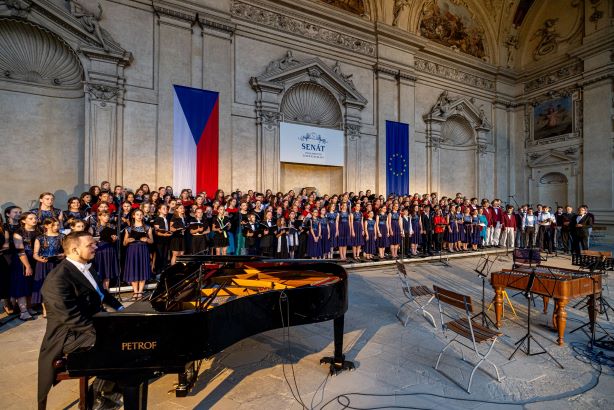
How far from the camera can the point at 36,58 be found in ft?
30.2

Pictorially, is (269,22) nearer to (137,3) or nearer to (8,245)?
(137,3)

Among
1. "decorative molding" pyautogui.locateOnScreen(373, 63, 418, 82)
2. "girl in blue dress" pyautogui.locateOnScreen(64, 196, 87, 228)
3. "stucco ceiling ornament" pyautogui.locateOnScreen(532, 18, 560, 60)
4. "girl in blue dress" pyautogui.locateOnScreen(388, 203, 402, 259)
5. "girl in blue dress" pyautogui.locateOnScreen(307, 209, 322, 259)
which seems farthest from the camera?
"stucco ceiling ornament" pyautogui.locateOnScreen(532, 18, 560, 60)

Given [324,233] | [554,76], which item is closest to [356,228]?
[324,233]

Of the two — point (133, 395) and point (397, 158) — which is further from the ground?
point (397, 158)

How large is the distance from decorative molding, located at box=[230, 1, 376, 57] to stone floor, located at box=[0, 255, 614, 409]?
11547mm

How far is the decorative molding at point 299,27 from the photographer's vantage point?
38.4 ft

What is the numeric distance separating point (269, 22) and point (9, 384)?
12.8m

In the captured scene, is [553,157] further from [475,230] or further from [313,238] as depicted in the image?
[313,238]

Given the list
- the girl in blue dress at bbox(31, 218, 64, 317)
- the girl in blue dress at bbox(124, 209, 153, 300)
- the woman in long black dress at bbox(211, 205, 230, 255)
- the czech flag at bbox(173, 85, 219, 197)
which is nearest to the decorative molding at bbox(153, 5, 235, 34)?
the czech flag at bbox(173, 85, 219, 197)

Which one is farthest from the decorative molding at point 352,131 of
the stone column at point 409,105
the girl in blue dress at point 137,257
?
the girl in blue dress at point 137,257

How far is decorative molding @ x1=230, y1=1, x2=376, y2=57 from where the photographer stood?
11.7 m

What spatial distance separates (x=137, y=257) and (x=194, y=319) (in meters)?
4.09

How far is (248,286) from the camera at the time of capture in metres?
3.62

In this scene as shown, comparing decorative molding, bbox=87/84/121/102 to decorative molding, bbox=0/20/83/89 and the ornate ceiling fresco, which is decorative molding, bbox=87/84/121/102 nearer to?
decorative molding, bbox=0/20/83/89
